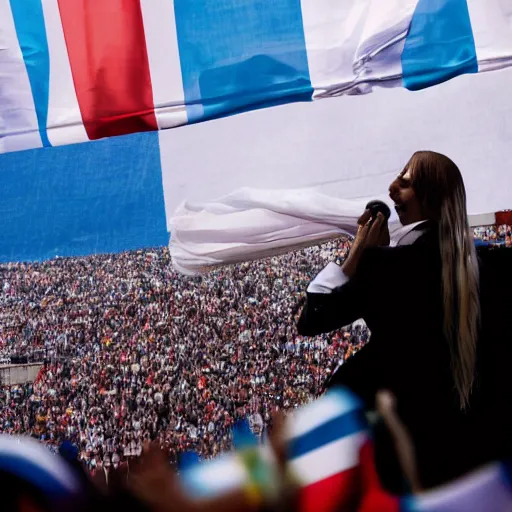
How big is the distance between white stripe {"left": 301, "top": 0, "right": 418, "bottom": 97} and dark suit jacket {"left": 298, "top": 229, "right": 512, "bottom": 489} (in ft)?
2.09

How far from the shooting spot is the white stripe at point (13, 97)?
1979 millimetres

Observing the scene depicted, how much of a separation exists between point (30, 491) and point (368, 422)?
35 cm

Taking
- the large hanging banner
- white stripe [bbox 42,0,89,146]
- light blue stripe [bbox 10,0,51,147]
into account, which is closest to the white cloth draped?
the large hanging banner

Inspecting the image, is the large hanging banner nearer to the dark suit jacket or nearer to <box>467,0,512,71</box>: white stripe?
<box>467,0,512,71</box>: white stripe

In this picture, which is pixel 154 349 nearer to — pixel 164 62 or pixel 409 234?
pixel 164 62

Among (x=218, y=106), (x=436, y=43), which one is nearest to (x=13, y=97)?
(x=218, y=106)

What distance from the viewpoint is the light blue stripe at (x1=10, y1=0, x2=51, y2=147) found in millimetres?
2045

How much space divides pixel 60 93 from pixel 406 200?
112 cm

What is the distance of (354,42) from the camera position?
173cm

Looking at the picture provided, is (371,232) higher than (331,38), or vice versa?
(331,38)

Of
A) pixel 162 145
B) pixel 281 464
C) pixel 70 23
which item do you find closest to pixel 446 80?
pixel 162 145

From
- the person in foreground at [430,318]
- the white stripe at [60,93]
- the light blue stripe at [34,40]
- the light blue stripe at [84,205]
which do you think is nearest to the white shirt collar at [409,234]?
the person in foreground at [430,318]

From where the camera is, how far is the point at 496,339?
3.51ft

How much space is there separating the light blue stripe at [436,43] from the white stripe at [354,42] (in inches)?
0.8
